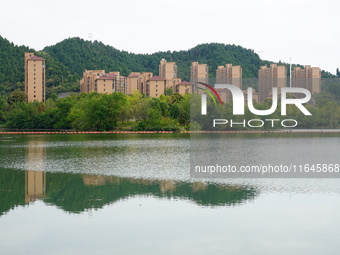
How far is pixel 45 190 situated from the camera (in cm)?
1430

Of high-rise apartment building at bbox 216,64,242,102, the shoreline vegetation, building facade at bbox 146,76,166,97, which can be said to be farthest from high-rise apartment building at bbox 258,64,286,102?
building facade at bbox 146,76,166,97

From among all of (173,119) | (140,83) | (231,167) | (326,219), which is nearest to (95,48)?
(140,83)

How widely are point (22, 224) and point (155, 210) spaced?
3.15 m

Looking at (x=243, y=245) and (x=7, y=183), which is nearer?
(x=243, y=245)

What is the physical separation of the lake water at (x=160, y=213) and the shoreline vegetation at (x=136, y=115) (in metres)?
26.4

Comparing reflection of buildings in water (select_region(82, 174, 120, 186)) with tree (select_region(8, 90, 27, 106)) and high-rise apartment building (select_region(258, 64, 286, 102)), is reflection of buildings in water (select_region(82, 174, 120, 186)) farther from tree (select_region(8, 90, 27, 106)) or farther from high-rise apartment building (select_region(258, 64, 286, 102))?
tree (select_region(8, 90, 27, 106))

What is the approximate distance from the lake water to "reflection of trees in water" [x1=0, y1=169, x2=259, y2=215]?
1.1 inches

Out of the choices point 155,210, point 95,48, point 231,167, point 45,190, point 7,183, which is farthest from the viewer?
point 95,48

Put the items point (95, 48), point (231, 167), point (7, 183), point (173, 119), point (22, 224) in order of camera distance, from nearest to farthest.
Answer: point (22, 224) < point (7, 183) < point (231, 167) < point (173, 119) < point (95, 48)

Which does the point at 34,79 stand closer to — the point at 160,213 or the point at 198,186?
the point at 198,186

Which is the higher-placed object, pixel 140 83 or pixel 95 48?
pixel 95 48

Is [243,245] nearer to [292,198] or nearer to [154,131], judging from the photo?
[292,198]

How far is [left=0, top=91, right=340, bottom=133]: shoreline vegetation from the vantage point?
44109mm

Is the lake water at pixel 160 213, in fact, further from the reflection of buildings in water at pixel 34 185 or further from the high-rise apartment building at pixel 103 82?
the high-rise apartment building at pixel 103 82
